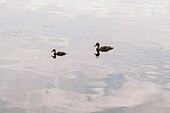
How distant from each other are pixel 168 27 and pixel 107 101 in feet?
68.7

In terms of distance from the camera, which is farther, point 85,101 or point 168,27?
point 168,27

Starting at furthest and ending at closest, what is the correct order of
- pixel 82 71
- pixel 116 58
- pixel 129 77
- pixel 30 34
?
pixel 30 34 → pixel 116 58 → pixel 82 71 → pixel 129 77

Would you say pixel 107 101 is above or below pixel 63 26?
below

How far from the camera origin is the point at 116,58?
75.4 feet

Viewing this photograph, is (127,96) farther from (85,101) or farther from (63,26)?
(63,26)

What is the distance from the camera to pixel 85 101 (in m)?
15.9

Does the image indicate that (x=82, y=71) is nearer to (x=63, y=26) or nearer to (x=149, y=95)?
(x=149, y=95)

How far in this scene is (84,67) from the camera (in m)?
21.2

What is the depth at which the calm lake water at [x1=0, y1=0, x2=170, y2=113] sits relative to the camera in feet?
51.6

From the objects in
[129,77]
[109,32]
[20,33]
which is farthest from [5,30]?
[129,77]

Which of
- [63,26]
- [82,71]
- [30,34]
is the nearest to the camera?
[82,71]

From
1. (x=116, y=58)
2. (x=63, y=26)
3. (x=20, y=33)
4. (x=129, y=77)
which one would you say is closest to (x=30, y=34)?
(x=20, y=33)

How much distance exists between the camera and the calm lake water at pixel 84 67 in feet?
51.6

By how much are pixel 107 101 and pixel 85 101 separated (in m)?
1.12
